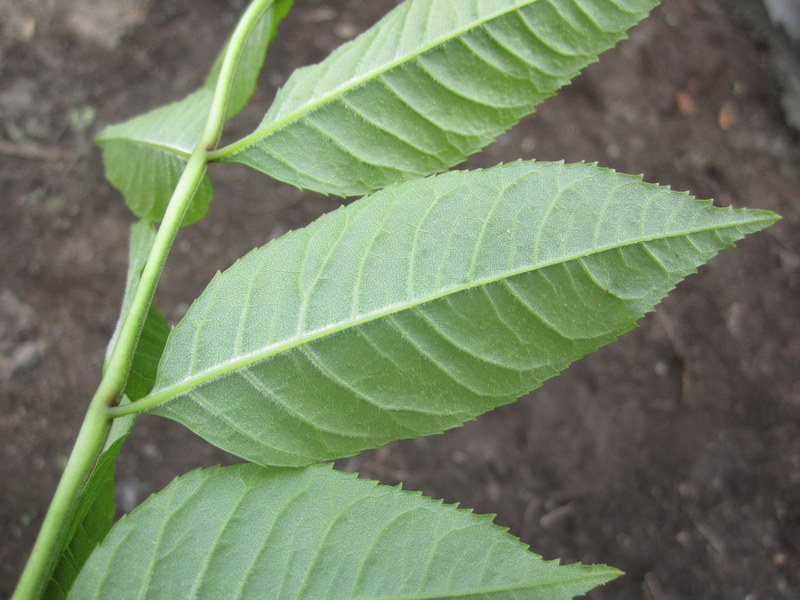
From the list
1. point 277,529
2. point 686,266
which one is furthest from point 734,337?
point 277,529

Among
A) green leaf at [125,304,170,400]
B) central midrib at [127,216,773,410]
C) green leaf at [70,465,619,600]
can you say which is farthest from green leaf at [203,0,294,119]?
green leaf at [70,465,619,600]

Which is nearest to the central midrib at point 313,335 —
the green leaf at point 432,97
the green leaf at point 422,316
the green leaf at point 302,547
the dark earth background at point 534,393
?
the green leaf at point 422,316

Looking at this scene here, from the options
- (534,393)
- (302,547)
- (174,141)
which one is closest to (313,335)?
(302,547)

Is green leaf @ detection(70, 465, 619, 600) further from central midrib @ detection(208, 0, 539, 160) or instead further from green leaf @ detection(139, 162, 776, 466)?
central midrib @ detection(208, 0, 539, 160)

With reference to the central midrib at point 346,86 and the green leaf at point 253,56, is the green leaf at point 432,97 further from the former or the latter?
the green leaf at point 253,56

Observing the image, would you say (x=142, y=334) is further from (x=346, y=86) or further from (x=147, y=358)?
(x=346, y=86)

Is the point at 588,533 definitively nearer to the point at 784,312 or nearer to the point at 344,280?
the point at 784,312
